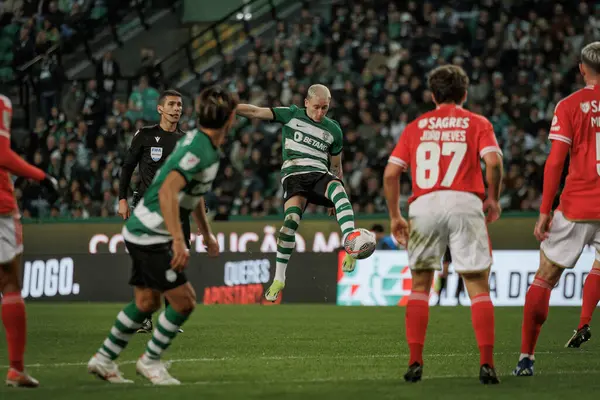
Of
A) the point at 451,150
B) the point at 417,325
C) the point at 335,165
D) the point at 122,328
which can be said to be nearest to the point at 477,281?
the point at 417,325

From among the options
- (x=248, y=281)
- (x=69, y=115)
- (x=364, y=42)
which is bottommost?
(x=248, y=281)

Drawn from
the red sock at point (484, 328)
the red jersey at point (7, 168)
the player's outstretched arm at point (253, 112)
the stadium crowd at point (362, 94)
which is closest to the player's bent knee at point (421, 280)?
the red sock at point (484, 328)

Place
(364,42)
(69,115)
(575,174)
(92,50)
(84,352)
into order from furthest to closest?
(92,50), (69,115), (364,42), (84,352), (575,174)

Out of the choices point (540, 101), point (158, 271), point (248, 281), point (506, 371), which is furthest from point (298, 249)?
point (158, 271)

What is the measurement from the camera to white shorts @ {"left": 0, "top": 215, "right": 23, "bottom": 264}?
759 cm

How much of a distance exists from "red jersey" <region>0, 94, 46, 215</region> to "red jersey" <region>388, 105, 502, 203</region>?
2.55m

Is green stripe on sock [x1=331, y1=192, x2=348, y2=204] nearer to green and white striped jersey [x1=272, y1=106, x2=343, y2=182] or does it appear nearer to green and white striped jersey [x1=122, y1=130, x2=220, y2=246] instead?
green and white striped jersey [x1=272, y1=106, x2=343, y2=182]

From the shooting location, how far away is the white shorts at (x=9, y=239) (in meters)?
7.59

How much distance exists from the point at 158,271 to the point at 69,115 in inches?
815

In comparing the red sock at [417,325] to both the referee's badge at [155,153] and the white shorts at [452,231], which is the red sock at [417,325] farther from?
the referee's badge at [155,153]

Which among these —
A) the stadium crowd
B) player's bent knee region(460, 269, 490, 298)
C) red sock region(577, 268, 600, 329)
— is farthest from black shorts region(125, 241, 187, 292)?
the stadium crowd

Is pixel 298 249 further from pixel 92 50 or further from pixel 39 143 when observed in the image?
pixel 92 50

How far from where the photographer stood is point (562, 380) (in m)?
8.13

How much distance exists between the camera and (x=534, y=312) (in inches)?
342
